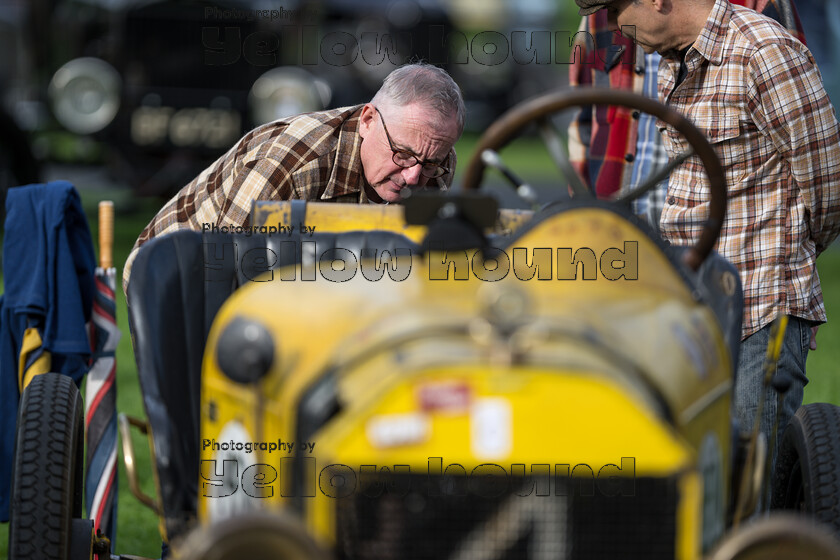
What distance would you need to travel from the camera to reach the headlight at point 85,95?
12.4 m

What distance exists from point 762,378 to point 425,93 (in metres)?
1.28

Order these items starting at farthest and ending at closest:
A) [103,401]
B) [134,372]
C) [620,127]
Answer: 1. [134,372]
2. [620,127]
3. [103,401]

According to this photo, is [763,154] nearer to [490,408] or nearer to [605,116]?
[605,116]

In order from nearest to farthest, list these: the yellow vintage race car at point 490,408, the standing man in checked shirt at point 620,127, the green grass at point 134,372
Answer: the yellow vintage race car at point 490,408
the standing man in checked shirt at point 620,127
the green grass at point 134,372

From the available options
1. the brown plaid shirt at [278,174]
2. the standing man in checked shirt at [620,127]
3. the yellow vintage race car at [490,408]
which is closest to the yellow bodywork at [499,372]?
the yellow vintage race car at [490,408]

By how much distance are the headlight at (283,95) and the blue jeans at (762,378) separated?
9645mm

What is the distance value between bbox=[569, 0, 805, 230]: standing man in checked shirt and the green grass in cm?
206

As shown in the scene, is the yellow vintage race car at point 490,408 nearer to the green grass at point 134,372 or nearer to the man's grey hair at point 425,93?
the man's grey hair at point 425,93

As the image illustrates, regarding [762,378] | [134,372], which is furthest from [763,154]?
[134,372]

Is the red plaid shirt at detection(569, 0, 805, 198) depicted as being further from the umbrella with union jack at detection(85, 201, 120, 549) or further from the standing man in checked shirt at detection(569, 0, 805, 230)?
the umbrella with union jack at detection(85, 201, 120, 549)

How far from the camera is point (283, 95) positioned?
1276 centimetres

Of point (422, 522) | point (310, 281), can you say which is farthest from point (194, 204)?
point (422, 522)

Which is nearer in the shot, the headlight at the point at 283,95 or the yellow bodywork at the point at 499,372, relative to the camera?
the yellow bodywork at the point at 499,372

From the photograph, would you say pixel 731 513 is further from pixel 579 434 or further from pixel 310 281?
pixel 310 281
